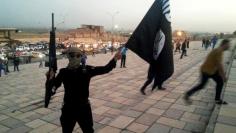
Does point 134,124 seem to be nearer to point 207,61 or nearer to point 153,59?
point 153,59

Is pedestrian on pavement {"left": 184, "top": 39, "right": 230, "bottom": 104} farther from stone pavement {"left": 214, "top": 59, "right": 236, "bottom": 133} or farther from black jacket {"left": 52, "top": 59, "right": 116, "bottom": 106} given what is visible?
black jacket {"left": 52, "top": 59, "right": 116, "bottom": 106}

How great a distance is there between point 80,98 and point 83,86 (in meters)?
0.16

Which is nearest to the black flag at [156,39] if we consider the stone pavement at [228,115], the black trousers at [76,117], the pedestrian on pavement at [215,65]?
the pedestrian on pavement at [215,65]

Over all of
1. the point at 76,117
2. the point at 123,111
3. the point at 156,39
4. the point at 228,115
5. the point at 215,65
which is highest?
the point at 156,39

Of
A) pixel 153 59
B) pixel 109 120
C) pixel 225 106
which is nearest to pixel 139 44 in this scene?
pixel 153 59

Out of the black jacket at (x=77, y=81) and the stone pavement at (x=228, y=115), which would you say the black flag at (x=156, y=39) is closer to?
the black jacket at (x=77, y=81)

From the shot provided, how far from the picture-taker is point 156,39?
4762 mm

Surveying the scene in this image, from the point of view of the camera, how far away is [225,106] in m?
5.68

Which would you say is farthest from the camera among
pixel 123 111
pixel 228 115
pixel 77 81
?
pixel 123 111

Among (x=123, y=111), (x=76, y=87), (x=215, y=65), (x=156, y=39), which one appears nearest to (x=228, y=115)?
(x=215, y=65)

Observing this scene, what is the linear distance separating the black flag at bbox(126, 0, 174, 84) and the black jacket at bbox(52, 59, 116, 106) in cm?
108

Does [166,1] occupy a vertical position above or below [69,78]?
above

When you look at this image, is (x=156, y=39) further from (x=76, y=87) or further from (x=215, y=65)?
(x=76, y=87)

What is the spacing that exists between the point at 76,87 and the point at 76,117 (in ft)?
1.38
